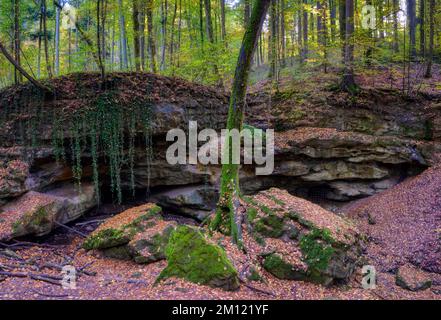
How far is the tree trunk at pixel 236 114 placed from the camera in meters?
6.52

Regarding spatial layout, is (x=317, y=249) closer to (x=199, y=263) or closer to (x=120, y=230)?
(x=199, y=263)

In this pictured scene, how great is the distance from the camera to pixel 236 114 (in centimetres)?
705

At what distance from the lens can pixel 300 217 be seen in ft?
22.4

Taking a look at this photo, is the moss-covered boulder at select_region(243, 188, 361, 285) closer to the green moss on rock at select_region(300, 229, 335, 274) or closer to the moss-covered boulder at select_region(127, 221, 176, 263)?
the green moss on rock at select_region(300, 229, 335, 274)

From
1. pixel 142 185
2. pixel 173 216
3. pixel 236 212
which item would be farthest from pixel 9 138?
pixel 236 212

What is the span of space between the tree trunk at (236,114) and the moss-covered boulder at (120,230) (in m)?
1.92

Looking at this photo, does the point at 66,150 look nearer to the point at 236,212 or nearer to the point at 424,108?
the point at 236,212

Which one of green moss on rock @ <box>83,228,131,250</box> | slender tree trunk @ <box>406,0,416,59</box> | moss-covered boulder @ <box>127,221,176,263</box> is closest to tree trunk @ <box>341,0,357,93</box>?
slender tree trunk @ <box>406,0,416,59</box>

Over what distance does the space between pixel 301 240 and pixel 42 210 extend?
6.29 m

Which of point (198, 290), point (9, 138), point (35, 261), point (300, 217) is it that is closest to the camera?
point (198, 290)

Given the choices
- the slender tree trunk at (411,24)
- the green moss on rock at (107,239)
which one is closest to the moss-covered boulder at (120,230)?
the green moss on rock at (107,239)

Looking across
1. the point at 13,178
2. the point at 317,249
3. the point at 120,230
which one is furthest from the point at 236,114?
the point at 13,178

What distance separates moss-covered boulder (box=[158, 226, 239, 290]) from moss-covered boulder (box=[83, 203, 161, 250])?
7.23 ft

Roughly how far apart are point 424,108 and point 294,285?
31.1 feet
